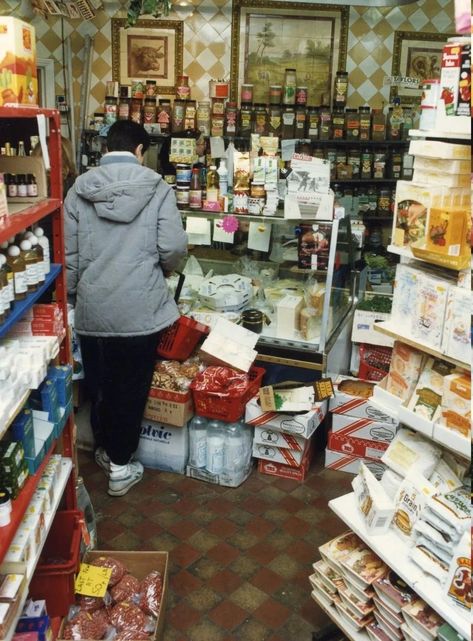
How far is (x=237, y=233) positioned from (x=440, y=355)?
7.20ft

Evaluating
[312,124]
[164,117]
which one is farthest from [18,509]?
[312,124]

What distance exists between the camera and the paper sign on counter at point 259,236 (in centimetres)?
426

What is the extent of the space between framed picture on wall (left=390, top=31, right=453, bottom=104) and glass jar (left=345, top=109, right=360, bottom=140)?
0.68 meters

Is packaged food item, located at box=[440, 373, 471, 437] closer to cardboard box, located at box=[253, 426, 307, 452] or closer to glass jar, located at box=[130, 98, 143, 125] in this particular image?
cardboard box, located at box=[253, 426, 307, 452]

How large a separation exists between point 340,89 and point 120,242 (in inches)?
165

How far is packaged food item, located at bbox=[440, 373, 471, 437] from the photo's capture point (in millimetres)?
2229

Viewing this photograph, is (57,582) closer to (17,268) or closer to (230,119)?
(17,268)

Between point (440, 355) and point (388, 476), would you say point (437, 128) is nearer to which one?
point (440, 355)

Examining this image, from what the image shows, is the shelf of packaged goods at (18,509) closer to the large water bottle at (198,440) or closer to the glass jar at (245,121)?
the large water bottle at (198,440)

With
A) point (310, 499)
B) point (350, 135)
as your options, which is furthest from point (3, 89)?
point (350, 135)

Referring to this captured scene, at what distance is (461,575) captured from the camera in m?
2.11

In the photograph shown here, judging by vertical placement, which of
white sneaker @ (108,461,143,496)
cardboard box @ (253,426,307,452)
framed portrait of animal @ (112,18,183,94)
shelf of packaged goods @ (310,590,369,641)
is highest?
framed portrait of animal @ (112,18,183,94)

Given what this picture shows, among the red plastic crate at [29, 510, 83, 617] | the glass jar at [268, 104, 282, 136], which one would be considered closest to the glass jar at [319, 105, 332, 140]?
the glass jar at [268, 104, 282, 136]

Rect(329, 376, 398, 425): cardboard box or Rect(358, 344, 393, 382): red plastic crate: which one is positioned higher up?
Rect(358, 344, 393, 382): red plastic crate
